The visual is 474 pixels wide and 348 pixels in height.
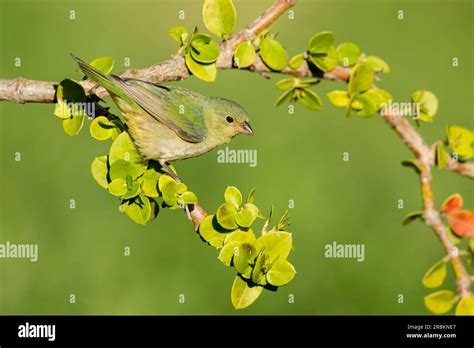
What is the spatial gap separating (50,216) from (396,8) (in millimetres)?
4031

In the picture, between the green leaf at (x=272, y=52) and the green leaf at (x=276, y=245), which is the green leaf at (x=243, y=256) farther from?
the green leaf at (x=272, y=52)

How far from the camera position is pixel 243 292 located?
231 centimetres

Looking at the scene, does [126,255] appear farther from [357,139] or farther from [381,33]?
[381,33]

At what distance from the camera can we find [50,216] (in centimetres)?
502

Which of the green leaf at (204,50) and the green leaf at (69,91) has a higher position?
the green leaf at (204,50)

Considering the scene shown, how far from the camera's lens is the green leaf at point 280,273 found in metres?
2.25

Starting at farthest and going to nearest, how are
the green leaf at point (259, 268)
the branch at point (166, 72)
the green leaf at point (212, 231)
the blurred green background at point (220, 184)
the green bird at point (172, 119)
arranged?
the blurred green background at point (220, 184) → the green bird at point (172, 119) → the branch at point (166, 72) → the green leaf at point (212, 231) → the green leaf at point (259, 268)

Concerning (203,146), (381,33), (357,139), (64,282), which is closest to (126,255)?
(64,282)

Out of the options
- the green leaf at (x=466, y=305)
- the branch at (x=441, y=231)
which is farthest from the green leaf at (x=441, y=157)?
the green leaf at (x=466, y=305)

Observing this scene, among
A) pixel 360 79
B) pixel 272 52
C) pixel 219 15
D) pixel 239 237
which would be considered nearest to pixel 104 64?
pixel 219 15

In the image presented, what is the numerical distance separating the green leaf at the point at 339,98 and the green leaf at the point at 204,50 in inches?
18.6

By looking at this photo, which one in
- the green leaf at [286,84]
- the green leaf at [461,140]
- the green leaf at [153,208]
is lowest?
the green leaf at [153,208]

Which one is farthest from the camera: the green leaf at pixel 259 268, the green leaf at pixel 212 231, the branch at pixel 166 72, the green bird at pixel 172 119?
the green bird at pixel 172 119

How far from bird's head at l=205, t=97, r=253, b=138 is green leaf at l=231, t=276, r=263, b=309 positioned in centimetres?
140
